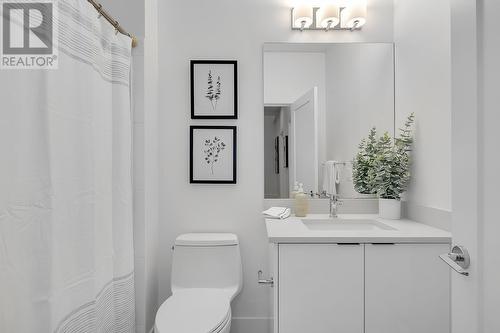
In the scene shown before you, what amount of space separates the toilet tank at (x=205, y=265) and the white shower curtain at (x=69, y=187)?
46cm

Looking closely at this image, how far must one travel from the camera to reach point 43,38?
1.01m

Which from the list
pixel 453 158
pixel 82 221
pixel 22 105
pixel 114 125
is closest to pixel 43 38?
pixel 22 105

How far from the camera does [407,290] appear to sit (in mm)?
1494

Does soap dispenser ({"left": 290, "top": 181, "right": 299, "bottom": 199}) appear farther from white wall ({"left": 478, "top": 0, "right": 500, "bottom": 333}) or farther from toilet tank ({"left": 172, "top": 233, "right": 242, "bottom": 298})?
white wall ({"left": 478, "top": 0, "right": 500, "bottom": 333})

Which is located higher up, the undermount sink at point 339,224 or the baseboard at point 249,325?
the undermount sink at point 339,224

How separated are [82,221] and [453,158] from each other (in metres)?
1.22

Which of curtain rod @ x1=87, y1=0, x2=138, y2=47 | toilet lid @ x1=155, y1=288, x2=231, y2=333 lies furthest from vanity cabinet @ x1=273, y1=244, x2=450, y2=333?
curtain rod @ x1=87, y1=0, x2=138, y2=47

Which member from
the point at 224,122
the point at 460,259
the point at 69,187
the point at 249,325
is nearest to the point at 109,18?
the point at 69,187

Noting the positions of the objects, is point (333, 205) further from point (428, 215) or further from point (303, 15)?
point (303, 15)

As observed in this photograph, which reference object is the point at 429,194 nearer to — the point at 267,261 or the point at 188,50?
the point at 267,261

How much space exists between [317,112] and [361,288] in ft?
3.90

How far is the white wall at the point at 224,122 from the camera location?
220 centimetres

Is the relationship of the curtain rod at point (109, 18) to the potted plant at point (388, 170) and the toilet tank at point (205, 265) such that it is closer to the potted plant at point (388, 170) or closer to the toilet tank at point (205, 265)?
the toilet tank at point (205, 265)
